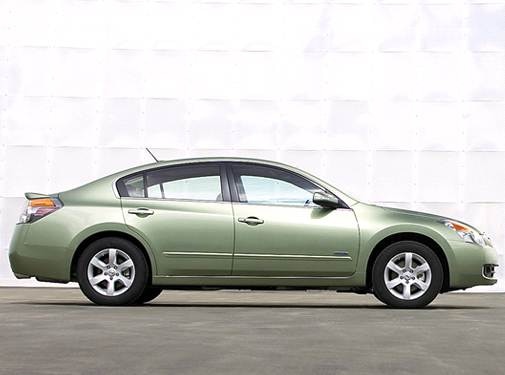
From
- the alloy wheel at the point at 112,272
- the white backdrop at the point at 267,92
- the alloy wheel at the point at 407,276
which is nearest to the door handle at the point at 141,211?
the alloy wheel at the point at 112,272

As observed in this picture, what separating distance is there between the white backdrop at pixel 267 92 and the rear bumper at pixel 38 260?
6135 mm

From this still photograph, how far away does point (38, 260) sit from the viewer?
13469mm

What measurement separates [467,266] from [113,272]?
351cm

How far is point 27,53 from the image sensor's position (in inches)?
783

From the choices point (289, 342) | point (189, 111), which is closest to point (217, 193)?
point (289, 342)

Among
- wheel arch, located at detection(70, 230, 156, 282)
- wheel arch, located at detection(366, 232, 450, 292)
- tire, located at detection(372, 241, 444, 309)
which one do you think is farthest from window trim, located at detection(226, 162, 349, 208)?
wheel arch, located at detection(70, 230, 156, 282)

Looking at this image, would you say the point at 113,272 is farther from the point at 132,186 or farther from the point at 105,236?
the point at 132,186

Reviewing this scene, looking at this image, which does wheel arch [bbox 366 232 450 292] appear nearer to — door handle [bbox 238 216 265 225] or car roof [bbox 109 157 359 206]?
car roof [bbox 109 157 359 206]

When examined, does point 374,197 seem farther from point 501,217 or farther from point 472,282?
point 472,282

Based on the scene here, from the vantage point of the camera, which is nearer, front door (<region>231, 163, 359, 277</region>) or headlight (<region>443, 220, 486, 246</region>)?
front door (<region>231, 163, 359, 277</region>)

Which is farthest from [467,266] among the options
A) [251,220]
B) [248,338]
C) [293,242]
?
[248,338]

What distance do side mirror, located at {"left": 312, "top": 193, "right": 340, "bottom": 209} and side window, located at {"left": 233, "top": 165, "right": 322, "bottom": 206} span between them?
0.74 feet

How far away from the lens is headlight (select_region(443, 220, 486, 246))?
1358 cm

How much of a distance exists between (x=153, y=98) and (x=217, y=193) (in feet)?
21.0
